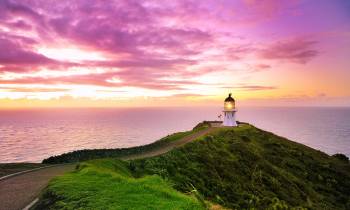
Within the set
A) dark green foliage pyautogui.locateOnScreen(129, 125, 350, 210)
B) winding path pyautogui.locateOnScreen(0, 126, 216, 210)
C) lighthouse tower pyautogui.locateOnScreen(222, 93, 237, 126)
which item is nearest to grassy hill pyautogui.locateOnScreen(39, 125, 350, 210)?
dark green foliage pyautogui.locateOnScreen(129, 125, 350, 210)

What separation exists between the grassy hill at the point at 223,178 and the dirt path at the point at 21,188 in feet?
3.72

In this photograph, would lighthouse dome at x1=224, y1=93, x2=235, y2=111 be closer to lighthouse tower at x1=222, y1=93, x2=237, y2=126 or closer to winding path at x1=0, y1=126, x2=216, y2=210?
lighthouse tower at x1=222, y1=93, x2=237, y2=126

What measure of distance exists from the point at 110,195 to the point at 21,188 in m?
7.35

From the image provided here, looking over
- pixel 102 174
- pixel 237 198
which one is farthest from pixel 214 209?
pixel 237 198

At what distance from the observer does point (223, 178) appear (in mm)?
26922

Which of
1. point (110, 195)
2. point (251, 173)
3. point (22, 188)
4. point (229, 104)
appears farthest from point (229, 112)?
point (110, 195)

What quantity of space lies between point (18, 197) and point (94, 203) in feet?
19.0

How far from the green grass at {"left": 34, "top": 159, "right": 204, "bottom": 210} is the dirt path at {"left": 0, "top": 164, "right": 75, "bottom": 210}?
1089 mm

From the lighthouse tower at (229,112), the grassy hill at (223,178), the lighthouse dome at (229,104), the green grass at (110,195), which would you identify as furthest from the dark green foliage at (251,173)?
the lighthouse dome at (229,104)

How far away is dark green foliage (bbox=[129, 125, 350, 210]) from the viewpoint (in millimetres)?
22828

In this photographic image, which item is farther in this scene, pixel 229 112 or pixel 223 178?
pixel 229 112

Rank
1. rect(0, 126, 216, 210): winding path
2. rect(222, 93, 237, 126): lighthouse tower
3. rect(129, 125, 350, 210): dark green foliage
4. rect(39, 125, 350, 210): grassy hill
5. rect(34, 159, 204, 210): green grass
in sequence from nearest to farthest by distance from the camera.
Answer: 1. rect(34, 159, 204, 210): green grass
2. rect(39, 125, 350, 210): grassy hill
3. rect(0, 126, 216, 210): winding path
4. rect(129, 125, 350, 210): dark green foliage
5. rect(222, 93, 237, 126): lighthouse tower

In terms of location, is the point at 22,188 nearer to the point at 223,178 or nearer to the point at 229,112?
the point at 223,178

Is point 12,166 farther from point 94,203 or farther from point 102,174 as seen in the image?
point 94,203
